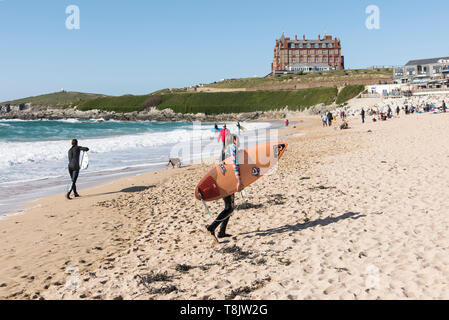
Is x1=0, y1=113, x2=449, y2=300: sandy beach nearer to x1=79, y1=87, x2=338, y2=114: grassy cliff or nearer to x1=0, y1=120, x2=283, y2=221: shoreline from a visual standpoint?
x1=0, y1=120, x2=283, y2=221: shoreline

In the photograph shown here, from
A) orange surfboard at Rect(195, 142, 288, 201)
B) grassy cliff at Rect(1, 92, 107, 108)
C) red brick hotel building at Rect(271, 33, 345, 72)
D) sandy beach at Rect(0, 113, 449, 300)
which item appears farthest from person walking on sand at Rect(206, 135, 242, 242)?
grassy cliff at Rect(1, 92, 107, 108)

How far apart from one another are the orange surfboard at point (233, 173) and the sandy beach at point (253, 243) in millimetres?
1022

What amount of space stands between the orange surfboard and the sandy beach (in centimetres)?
102

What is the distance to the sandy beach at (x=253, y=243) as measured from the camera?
5.12m

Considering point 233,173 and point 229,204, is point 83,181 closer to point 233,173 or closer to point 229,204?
point 233,173

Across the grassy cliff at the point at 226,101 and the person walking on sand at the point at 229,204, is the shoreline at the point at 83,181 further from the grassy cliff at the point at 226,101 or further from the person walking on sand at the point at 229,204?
the grassy cliff at the point at 226,101

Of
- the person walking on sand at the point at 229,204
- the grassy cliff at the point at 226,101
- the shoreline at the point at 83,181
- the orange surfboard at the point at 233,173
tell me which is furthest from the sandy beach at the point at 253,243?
the grassy cliff at the point at 226,101

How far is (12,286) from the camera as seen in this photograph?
18.8 feet

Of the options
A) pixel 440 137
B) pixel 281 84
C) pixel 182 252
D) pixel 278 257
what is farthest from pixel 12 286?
pixel 281 84

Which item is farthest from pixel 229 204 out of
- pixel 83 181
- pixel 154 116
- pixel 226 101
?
pixel 226 101

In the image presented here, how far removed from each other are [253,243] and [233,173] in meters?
1.60

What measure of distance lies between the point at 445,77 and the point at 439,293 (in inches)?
3138
